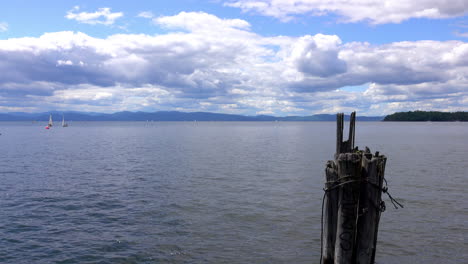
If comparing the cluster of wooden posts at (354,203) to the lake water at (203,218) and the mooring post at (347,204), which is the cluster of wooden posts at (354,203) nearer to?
the mooring post at (347,204)

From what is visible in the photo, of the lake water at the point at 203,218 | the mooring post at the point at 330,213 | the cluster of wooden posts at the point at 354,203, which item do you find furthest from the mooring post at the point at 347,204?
the lake water at the point at 203,218

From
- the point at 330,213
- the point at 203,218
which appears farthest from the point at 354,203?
the point at 203,218

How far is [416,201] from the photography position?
23.2 metres

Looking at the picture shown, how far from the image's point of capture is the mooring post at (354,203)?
8.26m

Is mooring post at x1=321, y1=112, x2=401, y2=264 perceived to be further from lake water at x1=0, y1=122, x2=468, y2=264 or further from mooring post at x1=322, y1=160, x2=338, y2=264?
lake water at x1=0, y1=122, x2=468, y2=264

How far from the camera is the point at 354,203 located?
836 cm

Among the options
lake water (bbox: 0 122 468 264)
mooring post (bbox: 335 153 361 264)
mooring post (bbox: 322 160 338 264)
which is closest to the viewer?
mooring post (bbox: 335 153 361 264)

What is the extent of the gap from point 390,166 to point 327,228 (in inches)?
1371

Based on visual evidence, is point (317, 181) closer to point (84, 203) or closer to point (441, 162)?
point (84, 203)

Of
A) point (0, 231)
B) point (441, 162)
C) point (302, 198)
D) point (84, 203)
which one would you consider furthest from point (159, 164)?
point (441, 162)

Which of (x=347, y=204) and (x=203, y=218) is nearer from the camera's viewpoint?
(x=347, y=204)

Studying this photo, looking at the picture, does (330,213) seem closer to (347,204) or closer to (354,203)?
(347,204)

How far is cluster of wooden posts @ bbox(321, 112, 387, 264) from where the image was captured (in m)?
8.26

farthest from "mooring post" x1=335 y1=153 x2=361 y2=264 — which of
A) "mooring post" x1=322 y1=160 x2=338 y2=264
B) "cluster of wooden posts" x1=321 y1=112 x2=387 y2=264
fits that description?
"mooring post" x1=322 y1=160 x2=338 y2=264
